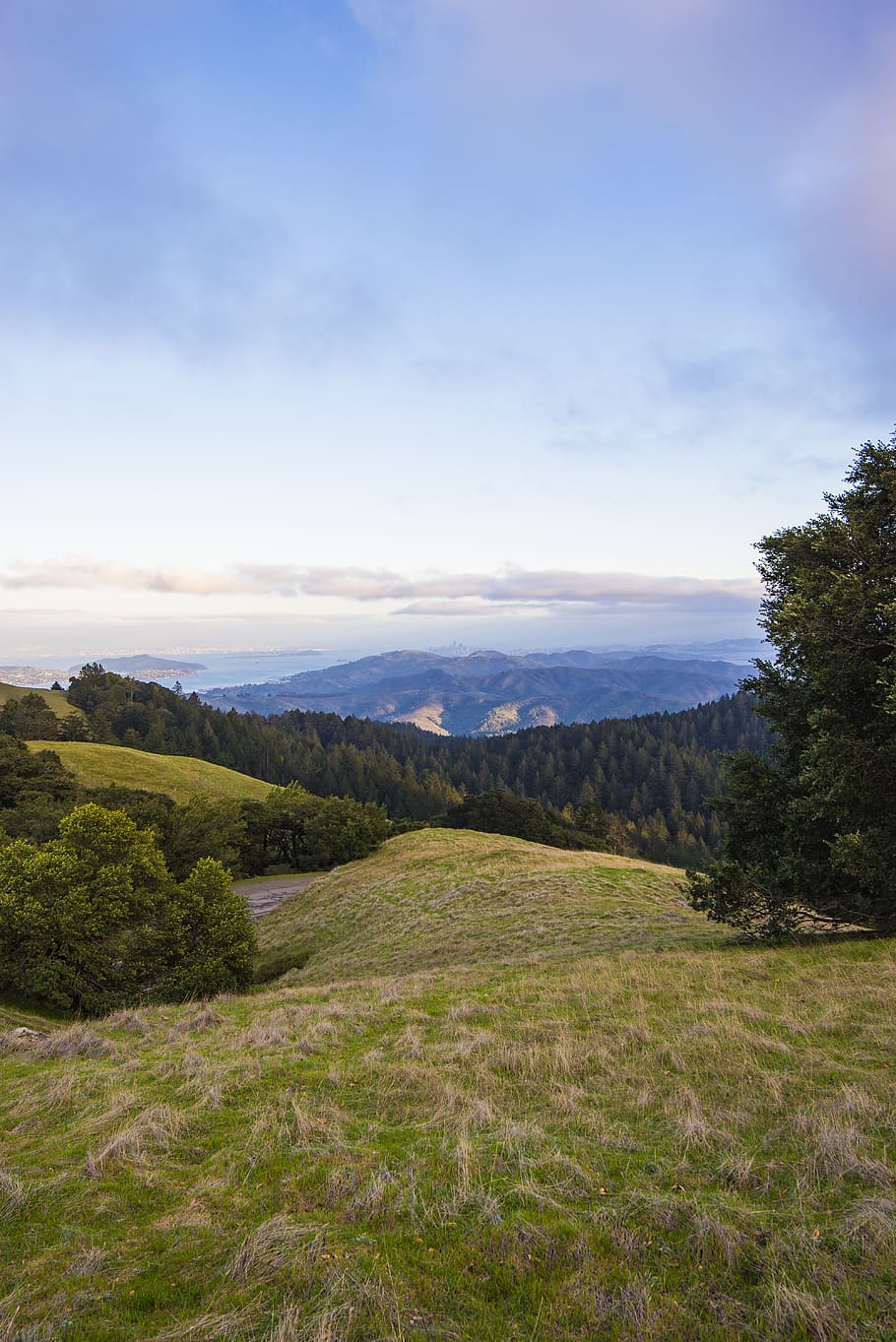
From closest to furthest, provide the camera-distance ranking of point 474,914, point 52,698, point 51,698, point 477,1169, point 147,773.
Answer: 1. point 477,1169
2. point 474,914
3. point 147,773
4. point 51,698
5. point 52,698

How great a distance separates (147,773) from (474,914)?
66964 millimetres

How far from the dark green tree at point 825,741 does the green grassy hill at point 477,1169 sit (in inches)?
115

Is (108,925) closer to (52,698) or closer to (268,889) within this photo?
(268,889)

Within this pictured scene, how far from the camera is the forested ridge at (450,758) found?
122 meters

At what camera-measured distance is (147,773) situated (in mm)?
79938

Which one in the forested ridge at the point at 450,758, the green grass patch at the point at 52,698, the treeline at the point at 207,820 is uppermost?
the green grass patch at the point at 52,698

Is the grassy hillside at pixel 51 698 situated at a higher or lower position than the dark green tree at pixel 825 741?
lower

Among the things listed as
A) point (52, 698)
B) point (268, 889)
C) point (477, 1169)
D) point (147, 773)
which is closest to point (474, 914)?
point (477, 1169)

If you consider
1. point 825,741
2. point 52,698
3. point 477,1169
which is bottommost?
point 52,698

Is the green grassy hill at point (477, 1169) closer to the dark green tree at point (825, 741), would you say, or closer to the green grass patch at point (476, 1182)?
the green grass patch at point (476, 1182)

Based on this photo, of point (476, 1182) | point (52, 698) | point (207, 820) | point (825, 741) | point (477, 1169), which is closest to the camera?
point (476, 1182)

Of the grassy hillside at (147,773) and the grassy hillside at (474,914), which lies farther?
the grassy hillside at (147,773)

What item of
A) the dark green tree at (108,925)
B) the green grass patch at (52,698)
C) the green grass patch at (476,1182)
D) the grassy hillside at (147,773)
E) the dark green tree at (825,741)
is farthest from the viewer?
the green grass patch at (52,698)

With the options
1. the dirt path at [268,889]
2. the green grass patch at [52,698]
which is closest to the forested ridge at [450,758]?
the green grass patch at [52,698]
